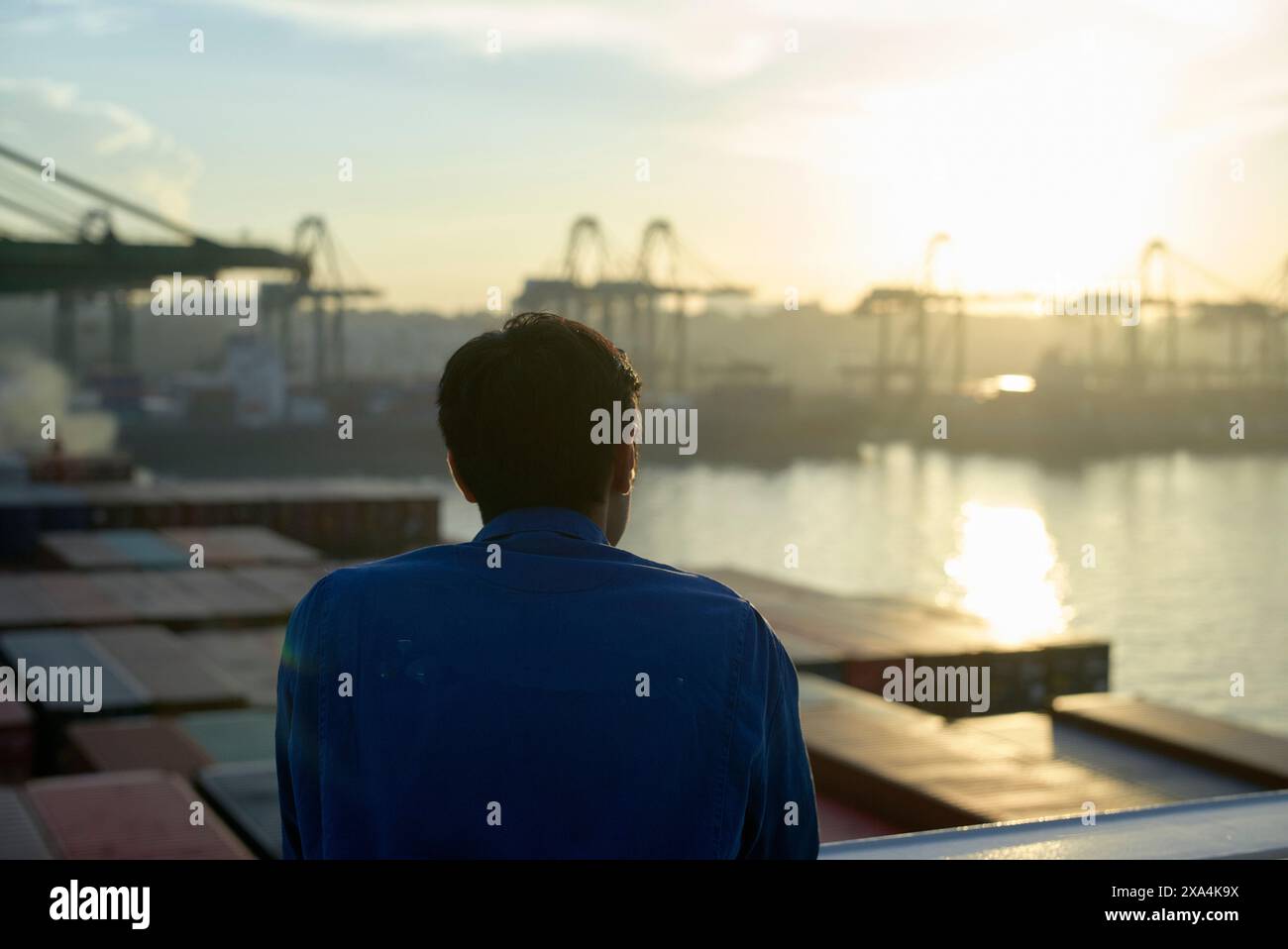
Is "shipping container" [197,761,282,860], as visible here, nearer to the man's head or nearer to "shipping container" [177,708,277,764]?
"shipping container" [177,708,277,764]

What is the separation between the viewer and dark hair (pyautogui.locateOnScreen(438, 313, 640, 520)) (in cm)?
182

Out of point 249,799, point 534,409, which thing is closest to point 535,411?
point 534,409

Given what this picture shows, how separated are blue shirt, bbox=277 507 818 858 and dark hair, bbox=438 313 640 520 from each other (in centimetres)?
17

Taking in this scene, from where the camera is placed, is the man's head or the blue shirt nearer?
the blue shirt

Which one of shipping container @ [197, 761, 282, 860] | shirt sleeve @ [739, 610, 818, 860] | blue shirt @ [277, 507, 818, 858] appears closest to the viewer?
blue shirt @ [277, 507, 818, 858]

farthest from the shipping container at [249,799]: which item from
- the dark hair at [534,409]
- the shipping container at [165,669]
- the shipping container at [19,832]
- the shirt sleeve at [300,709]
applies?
the dark hair at [534,409]

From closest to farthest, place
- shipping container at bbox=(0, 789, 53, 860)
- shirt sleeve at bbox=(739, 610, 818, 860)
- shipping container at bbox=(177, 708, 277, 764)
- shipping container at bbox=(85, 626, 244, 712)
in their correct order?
shirt sleeve at bbox=(739, 610, 818, 860) < shipping container at bbox=(0, 789, 53, 860) < shipping container at bbox=(177, 708, 277, 764) < shipping container at bbox=(85, 626, 244, 712)

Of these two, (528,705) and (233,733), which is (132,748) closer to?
(233,733)

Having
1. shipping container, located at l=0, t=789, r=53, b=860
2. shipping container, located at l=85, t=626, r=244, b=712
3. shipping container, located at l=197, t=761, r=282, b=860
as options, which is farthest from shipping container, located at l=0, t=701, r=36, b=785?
shipping container, located at l=0, t=789, r=53, b=860

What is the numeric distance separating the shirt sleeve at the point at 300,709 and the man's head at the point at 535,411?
1.01 feet

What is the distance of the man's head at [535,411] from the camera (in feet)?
5.97

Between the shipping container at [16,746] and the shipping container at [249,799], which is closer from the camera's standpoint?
the shipping container at [249,799]

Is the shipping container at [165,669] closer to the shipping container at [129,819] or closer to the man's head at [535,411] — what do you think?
the shipping container at [129,819]

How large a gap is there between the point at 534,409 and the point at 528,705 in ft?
1.45
